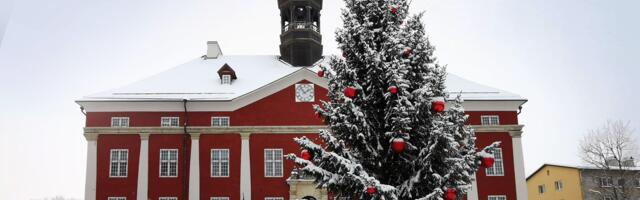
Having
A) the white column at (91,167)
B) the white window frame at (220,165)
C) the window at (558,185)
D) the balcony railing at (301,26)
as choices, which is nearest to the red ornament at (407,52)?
the white window frame at (220,165)

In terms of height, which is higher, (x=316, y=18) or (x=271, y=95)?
(x=316, y=18)

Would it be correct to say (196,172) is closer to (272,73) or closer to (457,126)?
(272,73)

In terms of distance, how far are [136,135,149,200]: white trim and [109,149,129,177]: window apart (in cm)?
76

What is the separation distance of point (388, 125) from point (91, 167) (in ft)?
76.3

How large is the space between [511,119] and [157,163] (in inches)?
698

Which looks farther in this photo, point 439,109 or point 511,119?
point 511,119

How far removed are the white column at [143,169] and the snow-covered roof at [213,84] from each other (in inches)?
80.0

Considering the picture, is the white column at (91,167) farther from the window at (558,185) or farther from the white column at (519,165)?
the window at (558,185)

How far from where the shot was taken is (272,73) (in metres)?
32.8

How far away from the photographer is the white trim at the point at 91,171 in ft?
93.6

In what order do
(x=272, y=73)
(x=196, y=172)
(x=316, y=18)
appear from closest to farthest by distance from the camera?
1. (x=196, y=172)
2. (x=272, y=73)
3. (x=316, y=18)

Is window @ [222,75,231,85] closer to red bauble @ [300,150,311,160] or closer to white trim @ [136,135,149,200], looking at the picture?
white trim @ [136,135,149,200]

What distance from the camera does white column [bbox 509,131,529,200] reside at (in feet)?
98.2

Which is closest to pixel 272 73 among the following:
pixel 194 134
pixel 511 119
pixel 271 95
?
pixel 271 95
